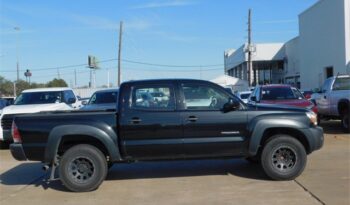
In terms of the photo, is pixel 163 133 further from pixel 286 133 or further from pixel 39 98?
pixel 39 98

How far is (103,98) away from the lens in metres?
16.8

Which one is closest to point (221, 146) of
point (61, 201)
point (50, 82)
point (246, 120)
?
point (246, 120)

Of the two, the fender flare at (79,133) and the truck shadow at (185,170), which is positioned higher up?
the fender flare at (79,133)

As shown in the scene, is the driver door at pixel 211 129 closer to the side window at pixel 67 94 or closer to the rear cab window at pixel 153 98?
the rear cab window at pixel 153 98

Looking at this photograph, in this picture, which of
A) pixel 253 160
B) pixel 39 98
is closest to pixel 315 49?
pixel 39 98

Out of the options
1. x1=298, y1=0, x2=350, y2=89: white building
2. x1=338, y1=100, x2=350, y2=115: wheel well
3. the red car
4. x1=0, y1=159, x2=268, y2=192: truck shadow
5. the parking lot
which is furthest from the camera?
x1=298, y1=0, x2=350, y2=89: white building

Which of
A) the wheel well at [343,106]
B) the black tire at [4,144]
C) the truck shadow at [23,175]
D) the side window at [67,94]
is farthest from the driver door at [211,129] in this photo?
the side window at [67,94]

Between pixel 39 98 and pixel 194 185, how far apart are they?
9336mm

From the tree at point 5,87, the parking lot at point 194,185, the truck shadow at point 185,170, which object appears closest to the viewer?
the parking lot at point 194,185

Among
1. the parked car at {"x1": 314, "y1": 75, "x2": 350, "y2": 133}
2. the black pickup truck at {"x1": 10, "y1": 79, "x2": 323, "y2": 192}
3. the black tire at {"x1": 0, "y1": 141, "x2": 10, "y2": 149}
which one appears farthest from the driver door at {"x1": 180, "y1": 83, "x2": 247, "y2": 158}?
the black tire at {"x1": 0, "y1": 141, "x2": 10, "y2": 149}

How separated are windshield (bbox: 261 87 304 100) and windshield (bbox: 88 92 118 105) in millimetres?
4706

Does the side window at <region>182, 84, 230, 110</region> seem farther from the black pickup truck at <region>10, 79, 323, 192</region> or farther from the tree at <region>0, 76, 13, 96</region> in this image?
the tree at <region>0, 76, 13, 96</region>

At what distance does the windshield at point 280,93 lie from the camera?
53.9 feet

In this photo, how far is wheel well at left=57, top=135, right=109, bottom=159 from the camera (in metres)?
9.02
